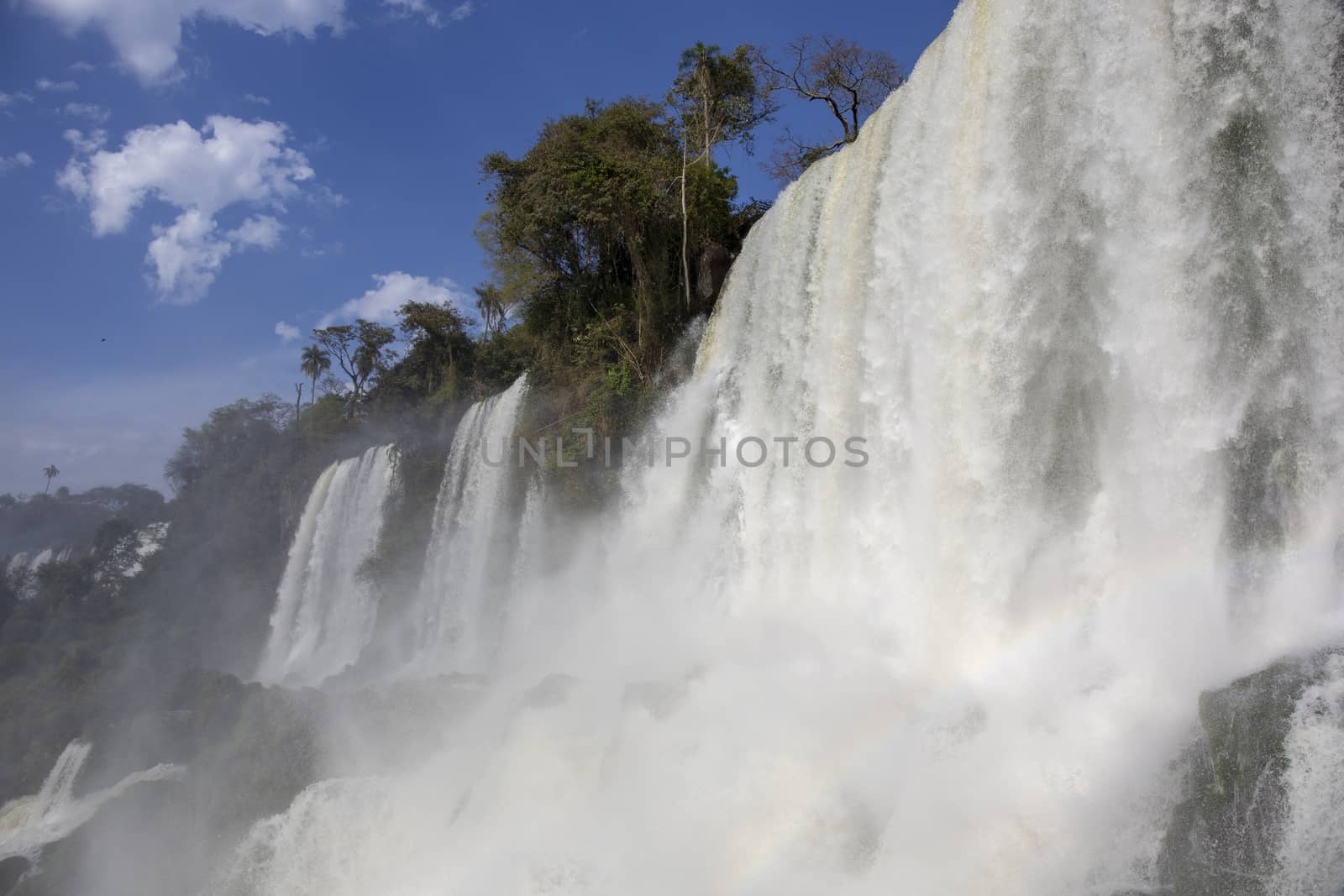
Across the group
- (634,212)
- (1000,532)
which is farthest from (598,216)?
(1000,532)

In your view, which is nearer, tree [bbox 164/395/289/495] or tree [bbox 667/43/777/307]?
tree [bbox 667/43/777/307]

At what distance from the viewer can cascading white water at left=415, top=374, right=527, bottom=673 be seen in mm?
16875

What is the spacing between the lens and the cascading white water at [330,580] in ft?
70.9

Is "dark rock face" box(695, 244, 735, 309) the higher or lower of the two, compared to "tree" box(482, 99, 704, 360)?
lower

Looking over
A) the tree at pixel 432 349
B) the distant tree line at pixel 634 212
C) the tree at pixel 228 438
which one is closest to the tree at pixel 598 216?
the distant tree line at pixel 634 212

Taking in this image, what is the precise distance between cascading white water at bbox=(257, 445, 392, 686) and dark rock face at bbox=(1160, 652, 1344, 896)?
62.3ft

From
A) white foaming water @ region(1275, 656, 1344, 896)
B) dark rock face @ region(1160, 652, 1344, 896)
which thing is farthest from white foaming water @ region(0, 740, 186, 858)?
white foaming water @ region(1275, 656, 1344, 896)

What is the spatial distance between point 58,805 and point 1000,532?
611 inches

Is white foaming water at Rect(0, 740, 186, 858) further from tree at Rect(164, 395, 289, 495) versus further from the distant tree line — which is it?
tree at Rect(164, 395, 289, 495)

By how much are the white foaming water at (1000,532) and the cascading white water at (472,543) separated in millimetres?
5963

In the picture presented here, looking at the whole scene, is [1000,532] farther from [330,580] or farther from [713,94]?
[330,580]

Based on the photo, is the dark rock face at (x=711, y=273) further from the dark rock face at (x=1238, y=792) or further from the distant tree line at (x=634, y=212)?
the dark rock face at (x=1238, y=792)

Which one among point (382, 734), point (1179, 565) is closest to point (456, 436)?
point (382, 734)

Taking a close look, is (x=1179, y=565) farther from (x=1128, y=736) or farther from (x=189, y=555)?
(x=189, y=555)
